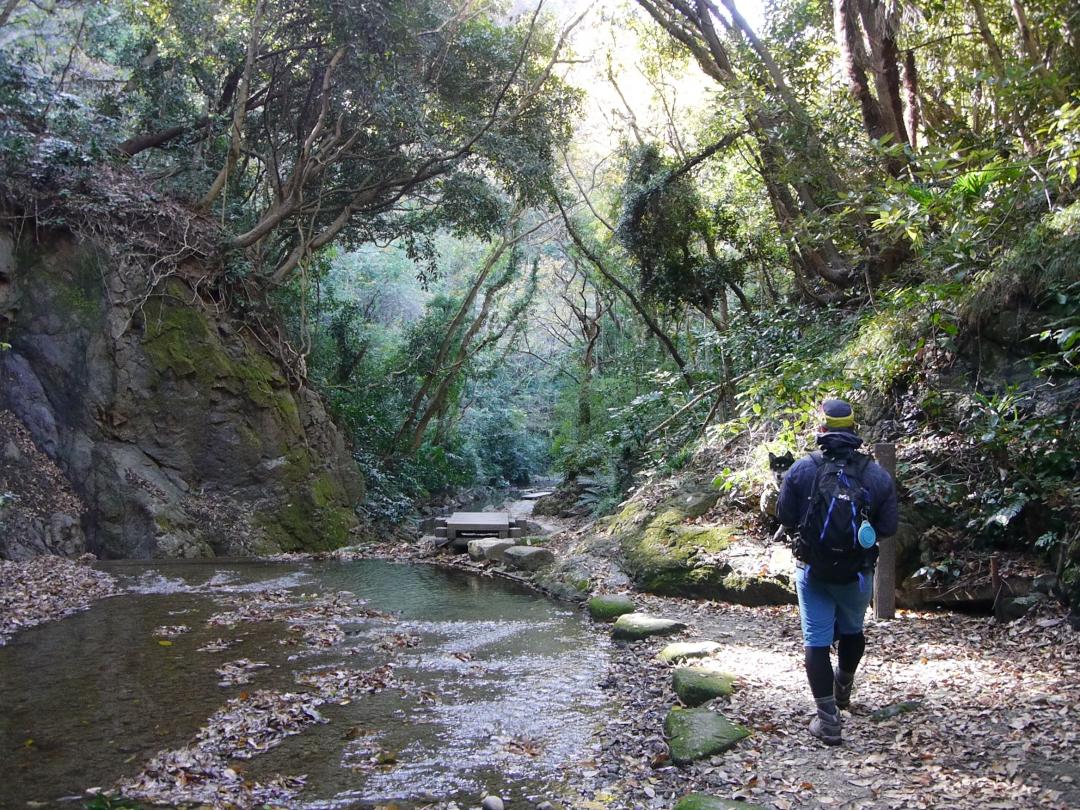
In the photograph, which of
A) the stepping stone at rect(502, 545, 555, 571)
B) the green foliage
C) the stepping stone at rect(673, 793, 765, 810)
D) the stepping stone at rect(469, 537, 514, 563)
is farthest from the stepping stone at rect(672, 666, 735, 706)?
the green foliage

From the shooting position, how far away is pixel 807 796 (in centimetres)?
370

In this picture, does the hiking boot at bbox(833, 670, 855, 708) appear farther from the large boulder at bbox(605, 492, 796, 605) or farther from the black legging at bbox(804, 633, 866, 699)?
the large boulder at bbox(605, 492, 796, 605)

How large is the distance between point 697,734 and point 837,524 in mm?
1452

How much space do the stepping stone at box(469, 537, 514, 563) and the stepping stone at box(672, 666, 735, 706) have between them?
6398 millimetres

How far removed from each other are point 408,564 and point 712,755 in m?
8.56

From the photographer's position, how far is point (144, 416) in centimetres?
1245

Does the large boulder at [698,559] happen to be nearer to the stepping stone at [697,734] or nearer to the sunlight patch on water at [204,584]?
the stepping stone at [697,734]

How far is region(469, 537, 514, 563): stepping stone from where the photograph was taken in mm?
11789

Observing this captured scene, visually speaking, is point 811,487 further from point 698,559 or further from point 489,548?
point 489,548

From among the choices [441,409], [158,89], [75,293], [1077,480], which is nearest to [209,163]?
[158,89]

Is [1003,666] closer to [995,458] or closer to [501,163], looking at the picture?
[995,458]

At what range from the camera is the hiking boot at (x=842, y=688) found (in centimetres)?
462

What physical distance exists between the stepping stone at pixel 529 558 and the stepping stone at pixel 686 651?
4.65m

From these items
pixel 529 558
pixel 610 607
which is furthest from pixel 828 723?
pixel 529 558
